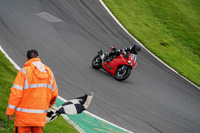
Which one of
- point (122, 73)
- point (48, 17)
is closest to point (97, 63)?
point (122, 73)

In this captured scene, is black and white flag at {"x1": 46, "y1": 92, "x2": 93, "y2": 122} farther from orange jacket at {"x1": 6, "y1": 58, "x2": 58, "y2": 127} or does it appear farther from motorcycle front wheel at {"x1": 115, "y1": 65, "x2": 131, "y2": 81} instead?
motorcycle front wheel at {"x1": 115, "y1": 65, "x2": 131, "y2": 81}

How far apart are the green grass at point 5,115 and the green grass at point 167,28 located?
28.2ft

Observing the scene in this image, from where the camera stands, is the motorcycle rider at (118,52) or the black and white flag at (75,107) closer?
the black and white flag at (75,107)

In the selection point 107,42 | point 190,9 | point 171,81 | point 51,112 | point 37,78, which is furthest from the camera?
point 190,9

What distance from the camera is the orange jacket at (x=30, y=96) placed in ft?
17.1

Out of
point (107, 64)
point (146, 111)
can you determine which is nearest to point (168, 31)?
point (107, 64)

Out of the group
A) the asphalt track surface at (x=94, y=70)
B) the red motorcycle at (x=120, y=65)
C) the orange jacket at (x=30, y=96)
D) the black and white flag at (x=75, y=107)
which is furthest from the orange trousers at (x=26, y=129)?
the red motorcycle at (x=120, y=65)

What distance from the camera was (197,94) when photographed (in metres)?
14.2

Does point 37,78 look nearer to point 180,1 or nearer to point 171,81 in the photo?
point 171,81

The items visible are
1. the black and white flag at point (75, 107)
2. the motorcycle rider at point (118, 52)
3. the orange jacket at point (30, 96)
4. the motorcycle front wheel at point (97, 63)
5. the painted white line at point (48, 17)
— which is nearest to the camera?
the orange jacket at point (30, 96)

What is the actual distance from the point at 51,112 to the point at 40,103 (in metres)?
0.71

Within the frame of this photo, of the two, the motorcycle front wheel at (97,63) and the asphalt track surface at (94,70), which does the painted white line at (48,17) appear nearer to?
the asphalt track surface at (94,70)

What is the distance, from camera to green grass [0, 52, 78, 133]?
21.5ft

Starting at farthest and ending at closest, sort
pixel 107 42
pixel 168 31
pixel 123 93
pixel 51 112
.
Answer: pixel 168 31 < pixel 107 42 < pixel 123 93 < pixel 51 112
